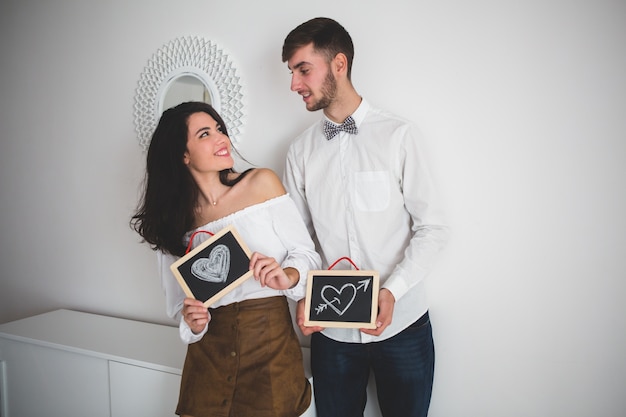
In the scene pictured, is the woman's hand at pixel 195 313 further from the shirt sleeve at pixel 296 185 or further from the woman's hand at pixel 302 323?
the shirt sleeve at pixel 296 185

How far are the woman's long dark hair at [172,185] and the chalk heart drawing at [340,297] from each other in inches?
19.3

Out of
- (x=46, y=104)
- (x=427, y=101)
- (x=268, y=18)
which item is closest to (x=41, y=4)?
(x=46, y=104)

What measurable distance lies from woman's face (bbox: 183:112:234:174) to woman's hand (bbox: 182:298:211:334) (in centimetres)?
43

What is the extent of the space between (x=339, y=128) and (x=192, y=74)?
0.90m

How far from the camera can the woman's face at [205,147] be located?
142 centimetres

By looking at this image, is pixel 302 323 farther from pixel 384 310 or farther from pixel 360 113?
pixel 360 113

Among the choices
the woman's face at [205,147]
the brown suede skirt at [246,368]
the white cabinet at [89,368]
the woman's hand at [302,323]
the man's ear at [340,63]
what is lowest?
the white cabinet at [89,368]

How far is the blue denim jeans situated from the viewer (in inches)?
57.1

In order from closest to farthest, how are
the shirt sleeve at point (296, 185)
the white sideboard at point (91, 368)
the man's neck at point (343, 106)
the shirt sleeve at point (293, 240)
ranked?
the shirt sleeve at point (293, 240)
the man's neck at point (343, 106)
the shirt sleeve at point (296, 185)
the white sideboard at point (91, 368)

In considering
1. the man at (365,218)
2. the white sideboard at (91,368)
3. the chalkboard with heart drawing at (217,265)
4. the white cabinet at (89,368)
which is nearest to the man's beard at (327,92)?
the man at (365,218)

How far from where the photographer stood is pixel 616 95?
4.47 ft

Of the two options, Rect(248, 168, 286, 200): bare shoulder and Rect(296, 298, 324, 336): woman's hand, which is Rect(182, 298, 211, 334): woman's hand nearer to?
Rect(296, 298, 324, 336): woman's hand

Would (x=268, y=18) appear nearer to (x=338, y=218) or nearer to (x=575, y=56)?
(x=338, y=218)

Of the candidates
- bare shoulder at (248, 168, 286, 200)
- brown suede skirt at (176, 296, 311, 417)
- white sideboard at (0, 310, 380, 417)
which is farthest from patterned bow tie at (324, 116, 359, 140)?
white sideboard at (0, 310, 380, 417)
